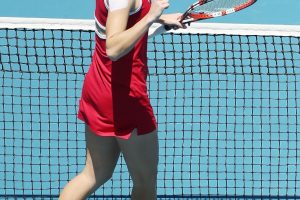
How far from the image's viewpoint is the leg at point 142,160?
3.68 meters

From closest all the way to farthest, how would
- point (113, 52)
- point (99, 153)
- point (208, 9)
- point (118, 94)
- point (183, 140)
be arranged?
point (113, 52)
point (118, 94)
point (99, 153)
point (208, 9)
point (183, 140)

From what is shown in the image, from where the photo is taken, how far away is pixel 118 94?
3.64m

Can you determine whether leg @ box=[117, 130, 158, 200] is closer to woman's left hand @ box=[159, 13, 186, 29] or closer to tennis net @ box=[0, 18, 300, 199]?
woman's left hand @ box=[159, 13, 186, 29]

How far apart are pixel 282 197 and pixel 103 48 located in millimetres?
1997

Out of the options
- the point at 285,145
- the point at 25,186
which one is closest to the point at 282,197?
the point at 285,145

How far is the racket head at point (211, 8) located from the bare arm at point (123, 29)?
68cm

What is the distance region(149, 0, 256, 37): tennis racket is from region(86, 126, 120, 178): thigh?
54cm

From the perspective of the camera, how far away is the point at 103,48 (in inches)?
142

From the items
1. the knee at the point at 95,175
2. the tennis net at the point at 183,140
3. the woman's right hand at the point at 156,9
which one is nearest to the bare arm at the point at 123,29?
the woman's right hand at the point at 156,9

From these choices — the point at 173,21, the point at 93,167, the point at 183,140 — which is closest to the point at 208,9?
the point at 173,21

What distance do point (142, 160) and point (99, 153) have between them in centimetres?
17

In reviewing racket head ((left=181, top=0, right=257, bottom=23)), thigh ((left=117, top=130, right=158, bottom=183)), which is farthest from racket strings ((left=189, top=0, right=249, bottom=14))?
thigh ((left=117, top=130, right=158, bottom=183))

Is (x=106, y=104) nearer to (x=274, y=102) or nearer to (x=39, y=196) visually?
(x=39, y=196)

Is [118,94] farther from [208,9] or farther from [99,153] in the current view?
[208,9]
